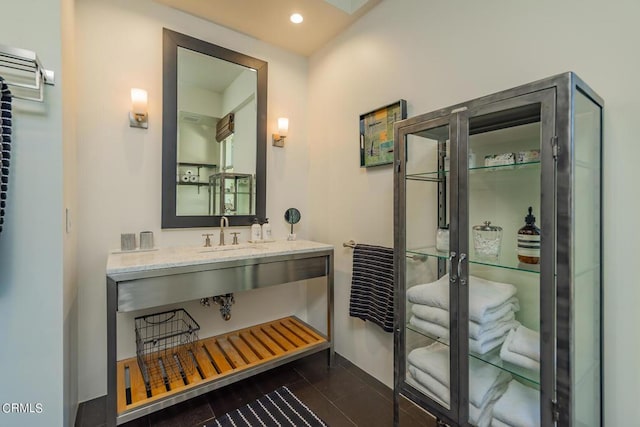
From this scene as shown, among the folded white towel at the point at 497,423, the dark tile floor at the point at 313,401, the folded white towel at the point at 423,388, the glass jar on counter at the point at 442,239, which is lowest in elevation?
the dark tile floor at the point at 313,401

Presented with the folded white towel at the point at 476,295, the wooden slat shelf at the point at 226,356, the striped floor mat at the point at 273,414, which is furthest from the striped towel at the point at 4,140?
the folded white towel at the point at 476,295

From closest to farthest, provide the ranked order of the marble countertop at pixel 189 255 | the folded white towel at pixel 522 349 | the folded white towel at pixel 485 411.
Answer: the folded white towel at pixel 522 349
the folded white towel at pixel 485 411
the marble countertop at pixel 189 255

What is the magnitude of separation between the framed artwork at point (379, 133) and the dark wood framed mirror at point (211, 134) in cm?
88

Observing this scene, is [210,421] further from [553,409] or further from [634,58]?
[634,58]

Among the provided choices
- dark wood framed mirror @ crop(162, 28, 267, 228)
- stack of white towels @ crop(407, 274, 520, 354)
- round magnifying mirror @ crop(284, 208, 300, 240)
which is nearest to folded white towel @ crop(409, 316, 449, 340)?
stack of white towels @ crop(407, 274, 520, 354)

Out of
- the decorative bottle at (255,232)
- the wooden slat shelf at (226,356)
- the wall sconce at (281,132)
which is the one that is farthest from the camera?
the wall sconce at (281,132)

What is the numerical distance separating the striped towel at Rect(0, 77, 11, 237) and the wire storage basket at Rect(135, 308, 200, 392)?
1176 millimetres

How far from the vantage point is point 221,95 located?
2287 millimetres

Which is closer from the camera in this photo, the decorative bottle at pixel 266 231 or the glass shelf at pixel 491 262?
the glass shelf at pixel 491 262

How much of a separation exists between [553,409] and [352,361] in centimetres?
158

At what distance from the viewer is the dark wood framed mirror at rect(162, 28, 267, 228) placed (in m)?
2.08

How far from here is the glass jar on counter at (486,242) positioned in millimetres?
1193

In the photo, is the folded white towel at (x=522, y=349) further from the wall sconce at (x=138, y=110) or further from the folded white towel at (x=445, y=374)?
the wall sconce at (x=138, y=110)

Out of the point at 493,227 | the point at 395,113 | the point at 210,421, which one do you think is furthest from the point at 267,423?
the point at 395,113
